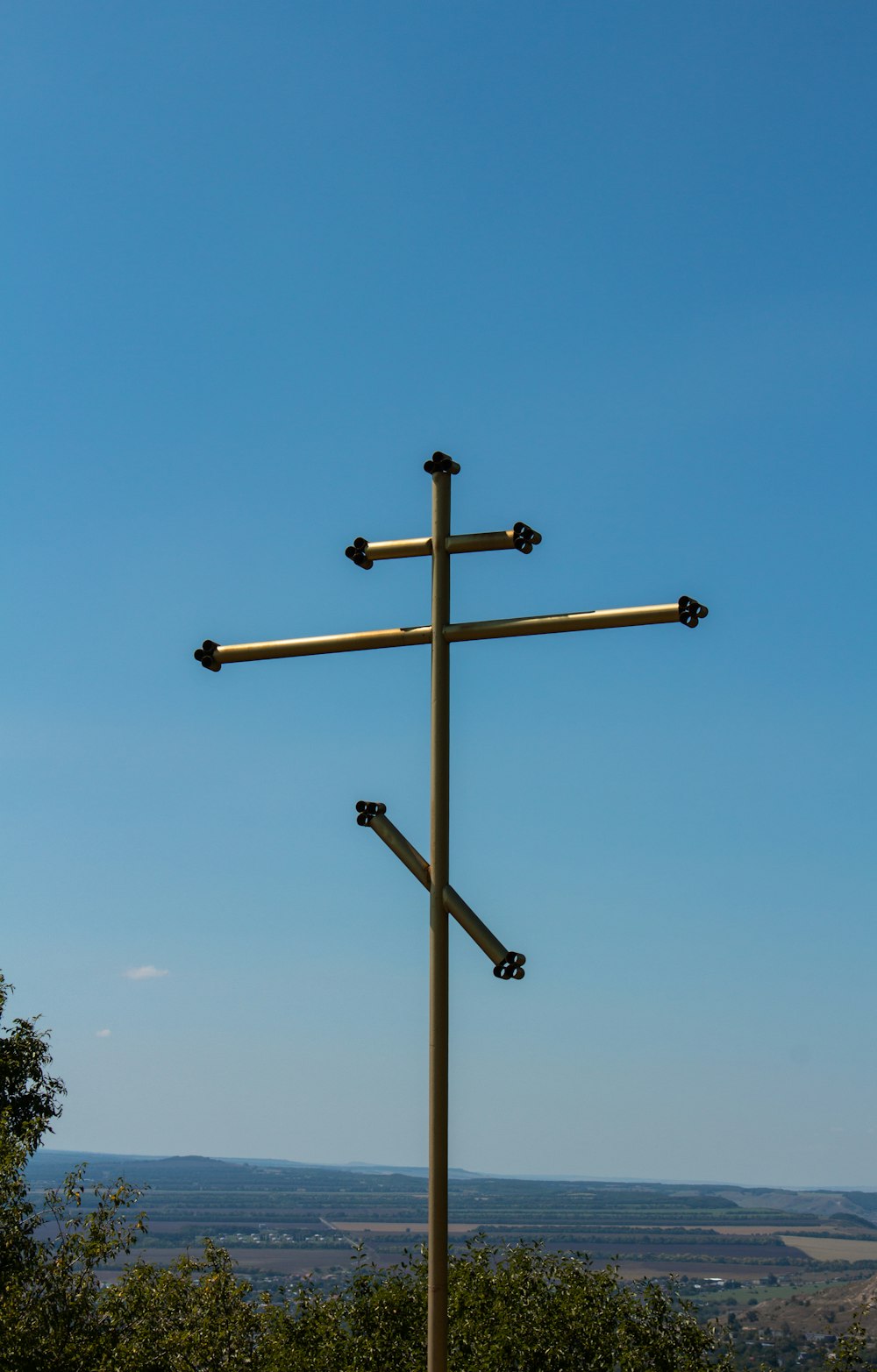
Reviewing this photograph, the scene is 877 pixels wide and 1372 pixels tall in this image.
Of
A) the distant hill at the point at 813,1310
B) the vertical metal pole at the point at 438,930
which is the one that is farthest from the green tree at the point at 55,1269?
the distant hill at the point at 813,1310

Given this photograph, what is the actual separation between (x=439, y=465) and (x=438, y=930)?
2442 mm

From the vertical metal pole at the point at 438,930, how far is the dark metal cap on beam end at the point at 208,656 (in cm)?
127

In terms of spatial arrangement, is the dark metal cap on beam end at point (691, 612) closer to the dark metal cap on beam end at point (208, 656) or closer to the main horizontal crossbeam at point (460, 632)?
the main horizontal crossbeam at point (460, 632)

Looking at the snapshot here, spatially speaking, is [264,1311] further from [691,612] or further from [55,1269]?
[691,612]

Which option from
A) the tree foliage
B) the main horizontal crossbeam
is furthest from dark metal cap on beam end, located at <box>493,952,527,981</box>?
the tree foliage

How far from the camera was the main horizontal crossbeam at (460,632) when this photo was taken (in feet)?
24.5

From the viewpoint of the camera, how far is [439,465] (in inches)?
314

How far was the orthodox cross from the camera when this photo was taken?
729 centimetres

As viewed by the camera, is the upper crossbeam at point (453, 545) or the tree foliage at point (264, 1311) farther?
the tree foliage at point (264, 1311)

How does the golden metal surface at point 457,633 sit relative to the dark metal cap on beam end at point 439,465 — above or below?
below

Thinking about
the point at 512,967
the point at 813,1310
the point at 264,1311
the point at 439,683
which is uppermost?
the point at 439,683

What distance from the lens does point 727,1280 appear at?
171 metres

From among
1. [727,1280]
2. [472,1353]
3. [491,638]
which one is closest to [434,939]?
[491,638]

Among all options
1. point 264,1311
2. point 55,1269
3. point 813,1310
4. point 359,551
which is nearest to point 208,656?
point 359,551
